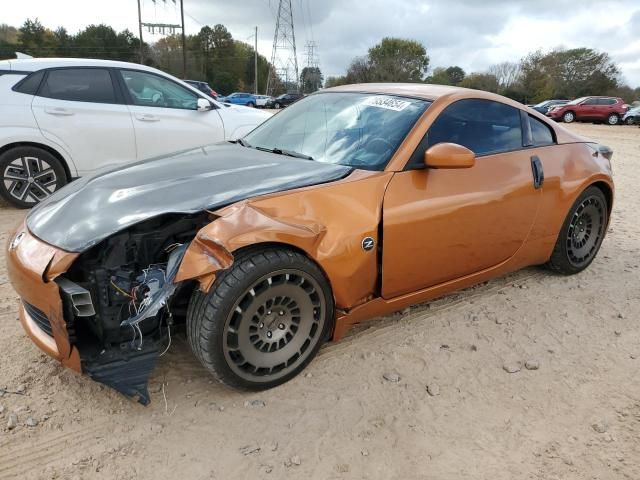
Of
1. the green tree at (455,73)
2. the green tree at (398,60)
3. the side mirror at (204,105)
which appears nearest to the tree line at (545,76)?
the green tree at (398,60)

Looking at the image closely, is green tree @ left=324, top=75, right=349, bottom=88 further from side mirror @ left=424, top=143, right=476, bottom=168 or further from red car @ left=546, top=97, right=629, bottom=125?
side mirror @ left=424, top=143, right=476, bottom=168

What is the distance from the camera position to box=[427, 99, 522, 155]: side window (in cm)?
300

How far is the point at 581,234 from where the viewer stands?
4062 mm

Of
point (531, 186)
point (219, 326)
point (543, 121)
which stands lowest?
point (219, 326)

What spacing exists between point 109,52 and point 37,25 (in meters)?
8.76

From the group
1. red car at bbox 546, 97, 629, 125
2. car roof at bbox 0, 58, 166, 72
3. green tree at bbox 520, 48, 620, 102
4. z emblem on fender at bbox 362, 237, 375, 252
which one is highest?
green tree at bbox 520, 48, 620, 102

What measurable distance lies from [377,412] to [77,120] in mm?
4802

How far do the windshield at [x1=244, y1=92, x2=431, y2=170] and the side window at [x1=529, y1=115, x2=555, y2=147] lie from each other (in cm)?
103

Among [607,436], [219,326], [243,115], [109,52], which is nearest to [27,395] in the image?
[219,326]

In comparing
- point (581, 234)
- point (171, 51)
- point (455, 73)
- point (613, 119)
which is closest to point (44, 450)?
point (581, 234)

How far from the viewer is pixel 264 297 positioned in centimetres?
232

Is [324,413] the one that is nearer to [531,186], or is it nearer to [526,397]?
[526,397]

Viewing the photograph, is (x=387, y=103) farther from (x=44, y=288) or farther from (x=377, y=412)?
(x=44, y=288)

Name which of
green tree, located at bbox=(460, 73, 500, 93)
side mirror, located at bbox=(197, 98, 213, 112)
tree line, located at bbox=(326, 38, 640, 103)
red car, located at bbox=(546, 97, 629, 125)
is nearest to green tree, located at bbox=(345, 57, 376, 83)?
tree line, located at bbox=(326, 38, 640, 103)
